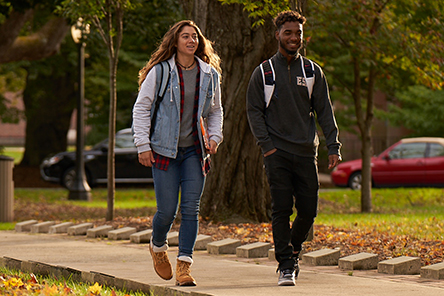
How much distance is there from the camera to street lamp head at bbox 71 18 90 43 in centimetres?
1597

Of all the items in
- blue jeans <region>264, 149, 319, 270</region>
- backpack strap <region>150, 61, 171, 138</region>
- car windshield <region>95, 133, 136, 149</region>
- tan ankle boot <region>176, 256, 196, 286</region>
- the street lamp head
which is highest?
the street lamp head

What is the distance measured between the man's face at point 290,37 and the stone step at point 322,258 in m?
2.11

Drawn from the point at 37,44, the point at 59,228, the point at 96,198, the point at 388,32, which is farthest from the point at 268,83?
the point at 96,198

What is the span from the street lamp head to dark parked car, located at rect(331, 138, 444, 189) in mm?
9168

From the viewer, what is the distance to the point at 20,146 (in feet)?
227

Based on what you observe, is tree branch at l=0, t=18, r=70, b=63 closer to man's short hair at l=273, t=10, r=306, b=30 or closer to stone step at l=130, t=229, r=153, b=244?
stone step at l=130, t=229, r=153, b=244

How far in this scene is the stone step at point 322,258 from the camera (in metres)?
6.87

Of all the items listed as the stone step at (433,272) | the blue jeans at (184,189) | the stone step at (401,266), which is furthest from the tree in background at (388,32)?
the blue jeans at (184,189)

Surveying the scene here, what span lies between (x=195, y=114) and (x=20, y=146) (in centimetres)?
6617

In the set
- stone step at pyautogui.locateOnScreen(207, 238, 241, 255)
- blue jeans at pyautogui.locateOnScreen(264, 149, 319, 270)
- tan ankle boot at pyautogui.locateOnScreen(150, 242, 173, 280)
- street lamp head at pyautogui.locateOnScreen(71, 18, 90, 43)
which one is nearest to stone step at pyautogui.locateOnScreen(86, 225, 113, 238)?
stone step at pyautogui.locateOnScreen(207, 238, 241, 255)

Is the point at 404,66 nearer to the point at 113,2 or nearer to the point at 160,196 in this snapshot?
the point at 113,2

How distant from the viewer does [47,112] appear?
93.5 ft

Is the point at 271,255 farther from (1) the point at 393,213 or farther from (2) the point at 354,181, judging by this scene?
(2) the point at 354,181

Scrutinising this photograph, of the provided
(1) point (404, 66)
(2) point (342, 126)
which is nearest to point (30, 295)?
(1) point (404, 66)
